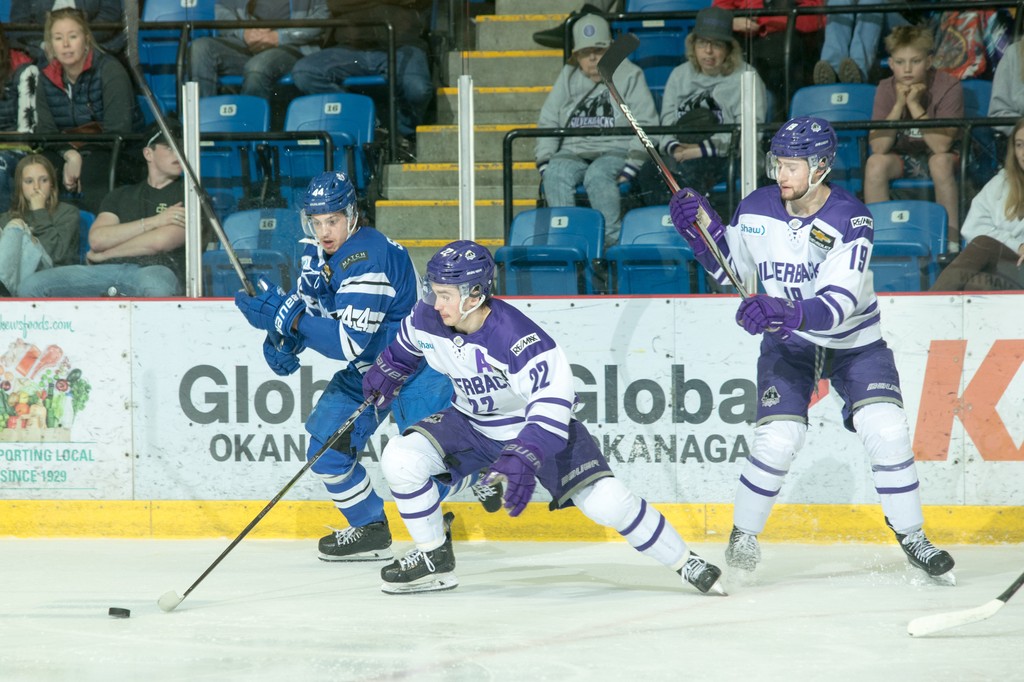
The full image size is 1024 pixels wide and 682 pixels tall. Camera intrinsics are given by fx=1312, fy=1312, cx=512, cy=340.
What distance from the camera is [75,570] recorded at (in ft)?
15.0

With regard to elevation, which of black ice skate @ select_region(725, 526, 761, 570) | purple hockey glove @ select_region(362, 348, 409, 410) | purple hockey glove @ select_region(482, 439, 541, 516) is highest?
purple hockey glove @ select_region(362, 348, 409, 410)

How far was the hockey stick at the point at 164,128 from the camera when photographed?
5.05 metres

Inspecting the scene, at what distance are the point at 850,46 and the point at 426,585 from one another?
268 cm

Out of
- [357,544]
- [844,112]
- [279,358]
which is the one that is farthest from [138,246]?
[844,112]

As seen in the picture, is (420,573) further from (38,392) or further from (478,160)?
(38,392)

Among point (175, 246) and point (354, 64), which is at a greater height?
point (354, 64)

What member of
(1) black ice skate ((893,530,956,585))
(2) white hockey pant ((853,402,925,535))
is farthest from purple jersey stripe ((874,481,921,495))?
(1) black ice skate ((893,530,956,585))

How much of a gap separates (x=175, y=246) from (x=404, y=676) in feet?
8.81

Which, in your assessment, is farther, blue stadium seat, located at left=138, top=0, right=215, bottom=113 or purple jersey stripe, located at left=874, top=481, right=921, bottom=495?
blue stadium seat, located at left=138, top=0, right=215, bottom=113

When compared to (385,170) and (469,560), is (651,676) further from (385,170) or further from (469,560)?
(385,170)

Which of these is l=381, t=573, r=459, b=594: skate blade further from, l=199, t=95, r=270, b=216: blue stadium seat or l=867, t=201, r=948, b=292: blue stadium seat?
l=867, t=201, r=948, b=292: blue stadium seat

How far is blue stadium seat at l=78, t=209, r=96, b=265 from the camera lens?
17.6 ft

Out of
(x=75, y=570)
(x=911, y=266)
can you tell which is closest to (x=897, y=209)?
(x=911, y=266)

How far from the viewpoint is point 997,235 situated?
4.90 m
